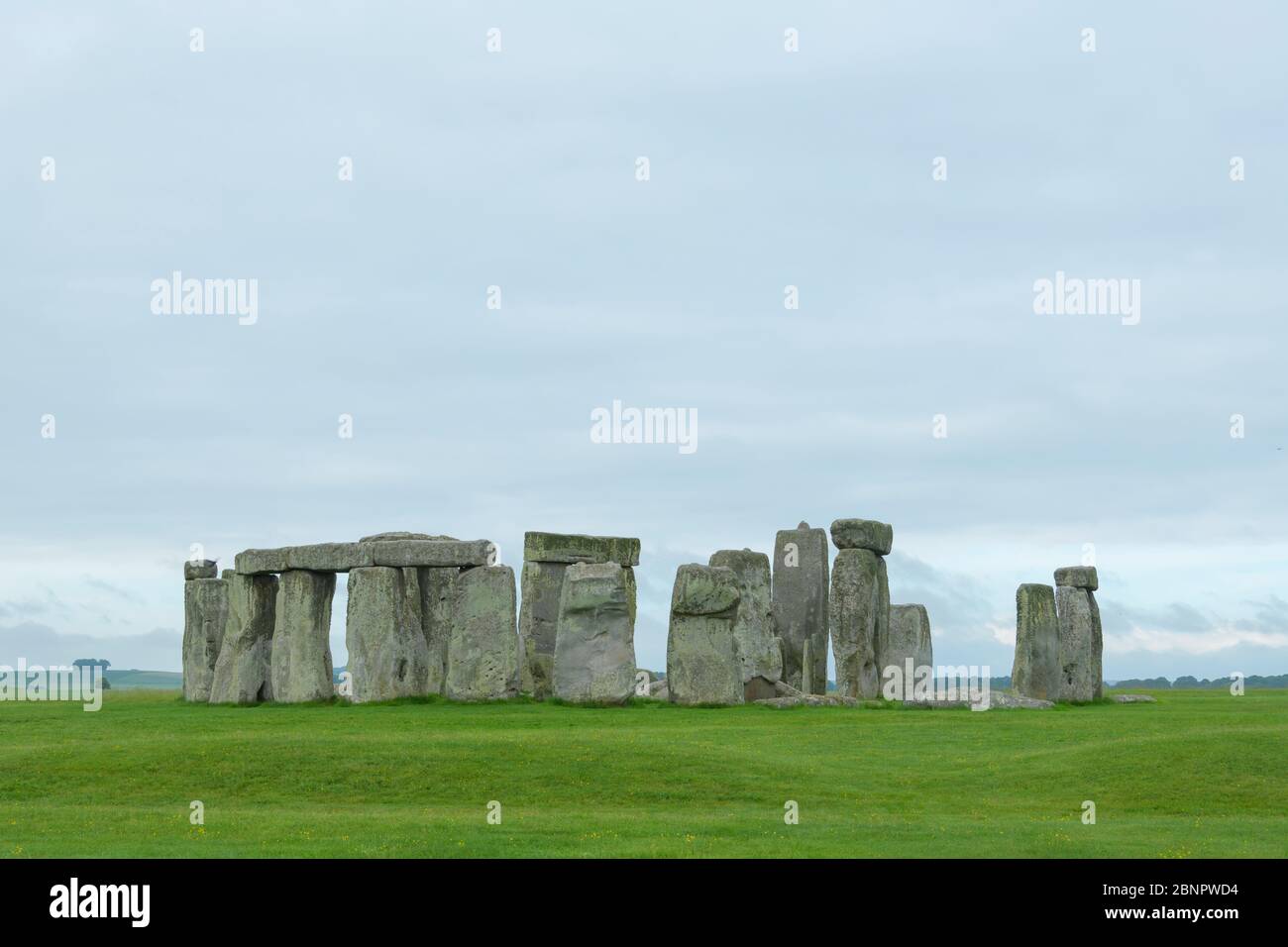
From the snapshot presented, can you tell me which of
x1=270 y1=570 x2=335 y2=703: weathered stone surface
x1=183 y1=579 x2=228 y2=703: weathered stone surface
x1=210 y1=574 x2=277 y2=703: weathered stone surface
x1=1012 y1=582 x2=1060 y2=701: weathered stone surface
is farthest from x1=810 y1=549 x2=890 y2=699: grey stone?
x1=183 y1=579 x2=228 y2=703: weathered stone surface

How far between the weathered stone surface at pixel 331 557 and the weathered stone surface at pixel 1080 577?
1460 cm

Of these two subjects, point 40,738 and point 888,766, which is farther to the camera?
point 40,738

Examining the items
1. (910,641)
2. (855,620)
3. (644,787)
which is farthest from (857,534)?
(644,787)

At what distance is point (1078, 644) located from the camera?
118 ft

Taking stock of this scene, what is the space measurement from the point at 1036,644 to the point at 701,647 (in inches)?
293

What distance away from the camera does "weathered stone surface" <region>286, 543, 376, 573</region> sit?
33.1 meters

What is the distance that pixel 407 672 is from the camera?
3278cm

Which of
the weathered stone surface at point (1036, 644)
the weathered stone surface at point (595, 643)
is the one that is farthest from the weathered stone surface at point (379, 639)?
the weathered stone surface at point (1036, 644)

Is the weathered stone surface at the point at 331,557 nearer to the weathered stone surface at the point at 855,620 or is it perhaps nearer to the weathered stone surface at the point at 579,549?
the weathered stone surface at the point at 579,549

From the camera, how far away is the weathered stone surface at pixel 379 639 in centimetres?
3250
